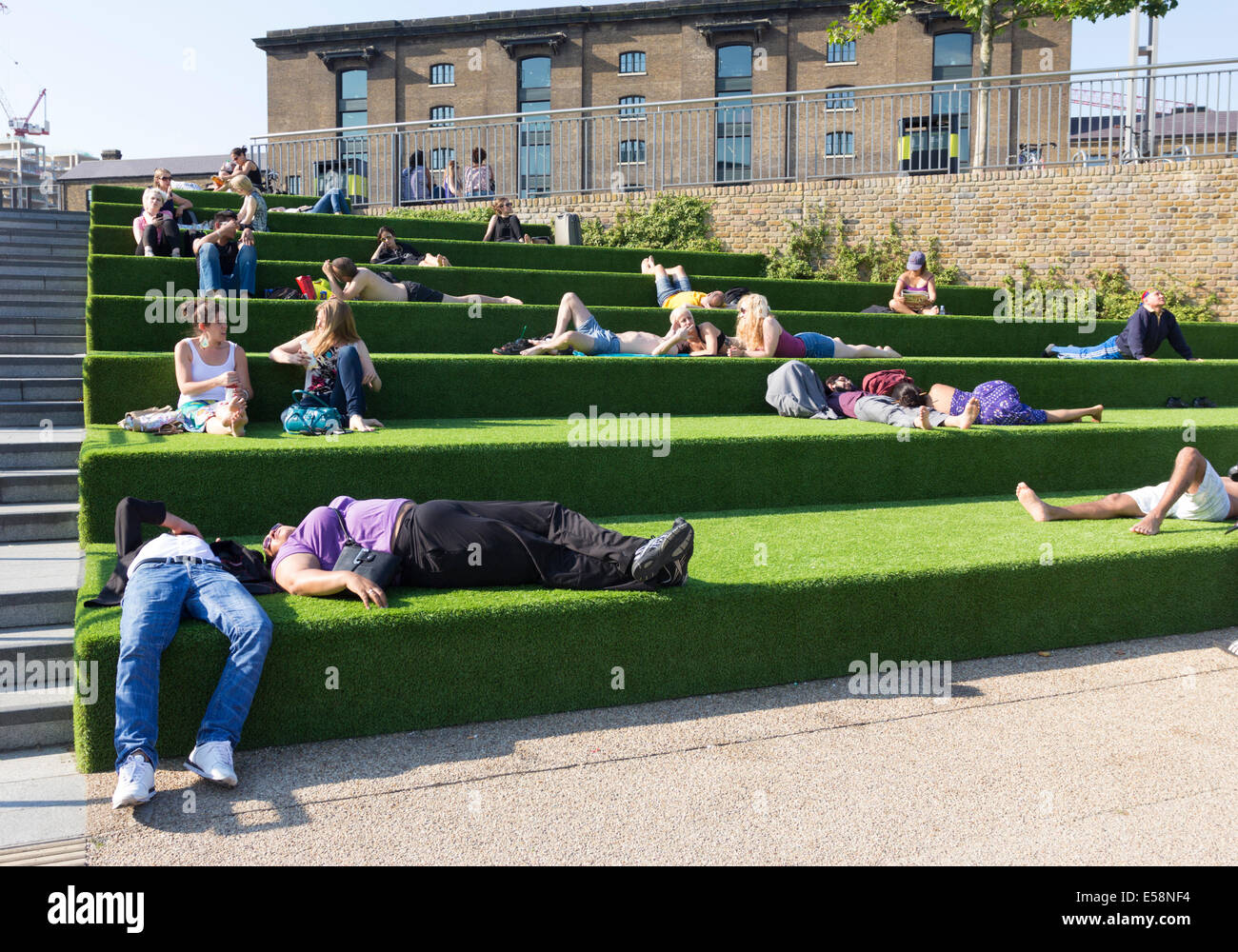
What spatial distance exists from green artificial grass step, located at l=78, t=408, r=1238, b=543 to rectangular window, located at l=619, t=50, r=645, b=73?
78.9 feet

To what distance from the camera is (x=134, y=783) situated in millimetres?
3320

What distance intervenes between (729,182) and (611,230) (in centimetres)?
211

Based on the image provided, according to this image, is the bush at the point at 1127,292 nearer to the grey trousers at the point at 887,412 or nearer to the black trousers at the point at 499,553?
the grey trousers at the point at 887,412

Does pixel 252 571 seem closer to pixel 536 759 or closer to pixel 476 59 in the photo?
pixel 536 759

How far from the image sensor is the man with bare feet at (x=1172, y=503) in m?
6.05

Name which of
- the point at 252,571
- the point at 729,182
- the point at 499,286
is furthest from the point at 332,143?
the point at 252,571

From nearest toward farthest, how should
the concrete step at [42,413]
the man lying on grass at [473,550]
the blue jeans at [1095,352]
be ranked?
the man lying on grass at [473,550] < the concrete step at [42,413] < the blue jeans at [1095,352]

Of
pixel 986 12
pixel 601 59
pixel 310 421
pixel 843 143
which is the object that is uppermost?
pixel 601 59

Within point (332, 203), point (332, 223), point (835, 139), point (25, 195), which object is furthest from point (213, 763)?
point (25, 195)

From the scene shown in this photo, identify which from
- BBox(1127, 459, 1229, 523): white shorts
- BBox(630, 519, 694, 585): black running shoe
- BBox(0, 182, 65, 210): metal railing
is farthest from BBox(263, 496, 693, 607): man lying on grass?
BBox(0, 182, 65, 210): metal railing

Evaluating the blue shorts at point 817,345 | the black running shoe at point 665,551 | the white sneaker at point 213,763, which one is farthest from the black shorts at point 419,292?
the white sneaker at point 213,763

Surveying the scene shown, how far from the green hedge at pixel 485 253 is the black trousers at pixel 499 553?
7.04 metres

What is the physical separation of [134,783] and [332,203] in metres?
12.2

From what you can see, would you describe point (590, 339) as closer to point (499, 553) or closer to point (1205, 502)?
point (499, 553)
